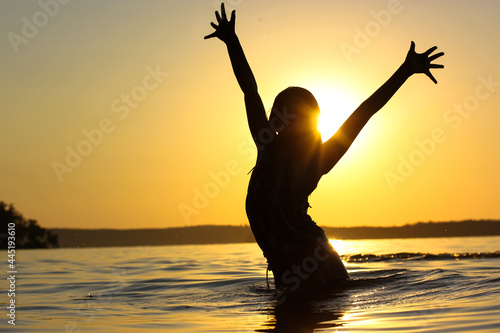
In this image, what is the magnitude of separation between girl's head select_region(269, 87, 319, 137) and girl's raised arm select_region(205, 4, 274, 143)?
21 centimetres

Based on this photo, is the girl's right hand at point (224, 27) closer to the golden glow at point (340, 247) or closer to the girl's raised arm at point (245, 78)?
the girl's raised arm at point (245, 78)

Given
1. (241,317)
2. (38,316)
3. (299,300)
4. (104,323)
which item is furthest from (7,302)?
(299,300)

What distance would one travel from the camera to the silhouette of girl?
5.32 metres

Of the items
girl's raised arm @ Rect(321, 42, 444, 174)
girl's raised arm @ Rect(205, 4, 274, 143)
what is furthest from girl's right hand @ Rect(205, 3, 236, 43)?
girl's raised arm @ Rect(321, 42, 444, 174)

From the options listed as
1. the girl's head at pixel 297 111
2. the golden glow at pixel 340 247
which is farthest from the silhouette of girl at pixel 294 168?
the golden glow at pixel 340 247

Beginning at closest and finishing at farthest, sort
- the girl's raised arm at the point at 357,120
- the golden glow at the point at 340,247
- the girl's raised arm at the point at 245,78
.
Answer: the girl's raised arm at the point at 357,120 < the girl's raised arm at the point at 245,78 < the golden glow at the point at 340,247

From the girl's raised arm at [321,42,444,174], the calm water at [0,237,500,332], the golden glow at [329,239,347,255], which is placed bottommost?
the calm water at [0,237,500,332]

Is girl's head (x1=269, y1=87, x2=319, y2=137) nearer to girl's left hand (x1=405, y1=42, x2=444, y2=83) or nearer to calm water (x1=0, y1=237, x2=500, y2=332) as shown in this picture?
girl's left hand (x1=405, y1=42, x2=444, y2=83)

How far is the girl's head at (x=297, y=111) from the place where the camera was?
538 centimetres

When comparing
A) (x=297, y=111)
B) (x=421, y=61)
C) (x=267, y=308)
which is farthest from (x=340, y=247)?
(x=297, y=111)

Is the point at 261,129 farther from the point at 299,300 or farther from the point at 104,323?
the point at 104,323

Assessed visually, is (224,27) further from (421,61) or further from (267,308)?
(267,308)

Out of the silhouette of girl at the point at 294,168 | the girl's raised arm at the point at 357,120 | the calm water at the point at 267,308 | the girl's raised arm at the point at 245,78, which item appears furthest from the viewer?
the girl's raised arm at the point at 245,78

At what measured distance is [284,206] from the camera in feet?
18.0
